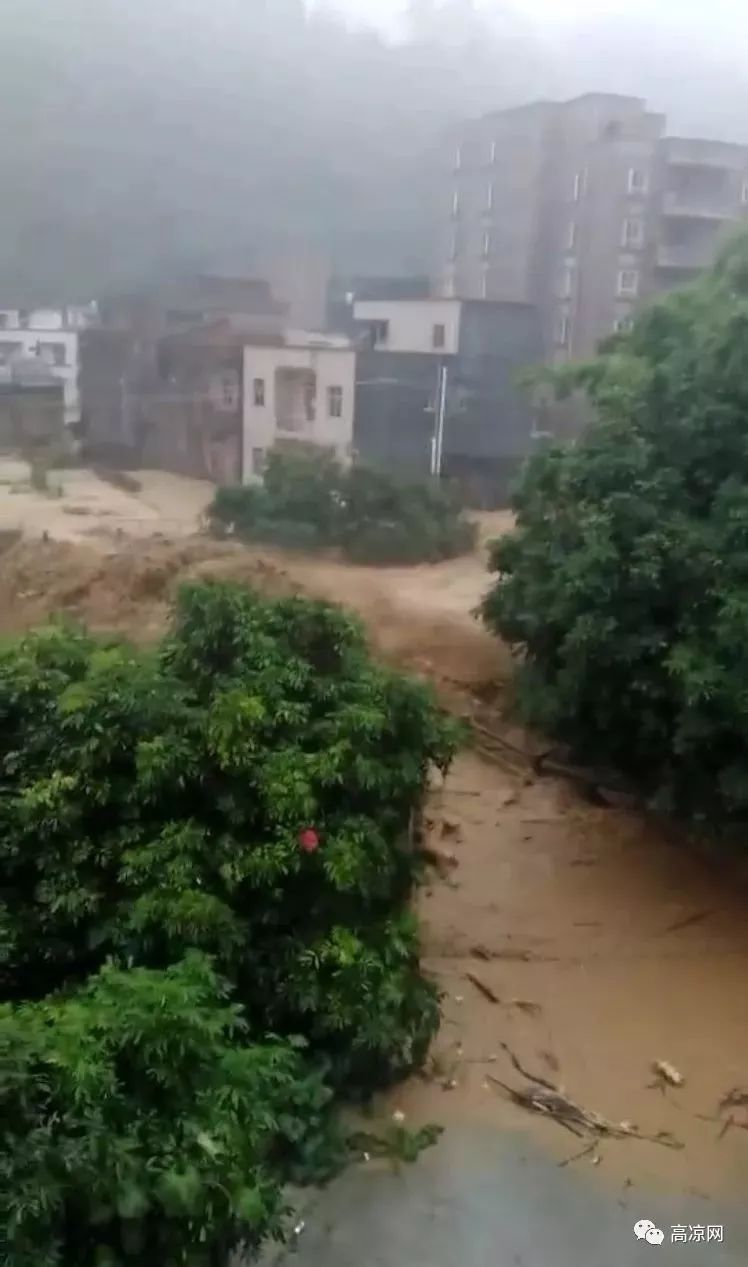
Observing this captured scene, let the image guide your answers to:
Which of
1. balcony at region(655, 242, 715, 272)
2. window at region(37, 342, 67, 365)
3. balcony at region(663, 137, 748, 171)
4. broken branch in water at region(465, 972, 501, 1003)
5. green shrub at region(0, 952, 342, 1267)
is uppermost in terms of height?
balcony at region(663, 137, 748, 171)

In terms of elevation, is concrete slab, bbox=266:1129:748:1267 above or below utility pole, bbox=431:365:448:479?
below

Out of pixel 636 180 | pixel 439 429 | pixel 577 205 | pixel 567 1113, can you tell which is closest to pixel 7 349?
pixel 439 429

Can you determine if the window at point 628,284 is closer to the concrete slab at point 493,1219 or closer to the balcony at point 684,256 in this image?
the balcony at point 684,256

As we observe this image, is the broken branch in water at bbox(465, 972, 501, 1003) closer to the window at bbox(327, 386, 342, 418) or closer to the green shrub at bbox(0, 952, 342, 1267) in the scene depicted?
the green shrub at bbox(0, 952, 342, 1267)

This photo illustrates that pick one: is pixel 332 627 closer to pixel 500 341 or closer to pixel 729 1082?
pixel 729 1082

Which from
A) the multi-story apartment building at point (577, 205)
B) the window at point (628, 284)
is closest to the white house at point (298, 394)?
Result: the multi-story apartment building at point (577, 205)

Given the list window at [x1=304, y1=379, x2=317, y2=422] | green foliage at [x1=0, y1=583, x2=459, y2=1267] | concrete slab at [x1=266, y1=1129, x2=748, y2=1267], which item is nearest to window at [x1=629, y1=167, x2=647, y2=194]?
window at [x1=304, y1=379, x2=317, y2=422]

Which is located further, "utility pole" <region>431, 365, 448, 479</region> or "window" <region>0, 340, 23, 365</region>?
"utility pole" <region>431, 365, 448, 479</region>
